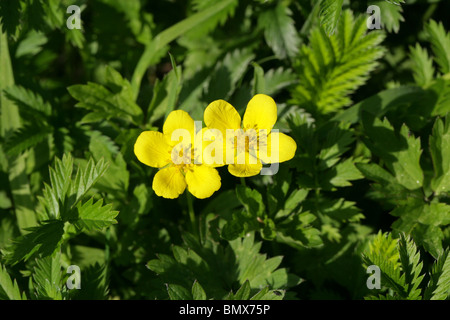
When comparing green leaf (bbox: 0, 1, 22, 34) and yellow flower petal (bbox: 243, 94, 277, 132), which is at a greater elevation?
green leaf (bbox: 0, 1, 22, 34)

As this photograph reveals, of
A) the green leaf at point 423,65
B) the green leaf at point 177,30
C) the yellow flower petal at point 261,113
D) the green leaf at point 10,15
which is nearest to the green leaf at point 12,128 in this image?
the green leaf at point 10,15

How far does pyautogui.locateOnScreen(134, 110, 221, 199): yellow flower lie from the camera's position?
73.0 inches

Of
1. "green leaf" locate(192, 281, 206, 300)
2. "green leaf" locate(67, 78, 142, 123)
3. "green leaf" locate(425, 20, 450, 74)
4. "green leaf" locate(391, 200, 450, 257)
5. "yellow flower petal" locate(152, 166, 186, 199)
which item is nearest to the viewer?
"yellow flower petal" locate(152, 166, 186, 199)

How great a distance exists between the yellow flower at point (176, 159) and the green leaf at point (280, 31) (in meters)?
0.99

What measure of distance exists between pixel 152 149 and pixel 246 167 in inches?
16.1

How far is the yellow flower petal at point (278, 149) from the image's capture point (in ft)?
6.11

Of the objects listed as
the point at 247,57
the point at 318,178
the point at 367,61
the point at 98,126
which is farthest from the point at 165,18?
the point at 318,178

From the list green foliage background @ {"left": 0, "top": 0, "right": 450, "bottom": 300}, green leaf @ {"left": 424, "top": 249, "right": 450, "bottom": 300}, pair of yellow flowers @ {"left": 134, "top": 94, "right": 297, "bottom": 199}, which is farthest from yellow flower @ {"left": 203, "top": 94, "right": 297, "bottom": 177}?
green leaf @ {"left": 424, "top": 249, "right": 450, "bottom": 300}

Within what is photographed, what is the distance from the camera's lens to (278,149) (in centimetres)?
188

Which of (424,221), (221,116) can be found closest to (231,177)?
(221,116)

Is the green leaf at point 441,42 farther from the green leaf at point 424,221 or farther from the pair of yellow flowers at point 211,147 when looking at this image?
the pair of yellow flowers at point 211,147

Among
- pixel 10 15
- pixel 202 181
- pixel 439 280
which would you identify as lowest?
pixel 439 280

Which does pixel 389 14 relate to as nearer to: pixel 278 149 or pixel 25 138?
pixel 278 149

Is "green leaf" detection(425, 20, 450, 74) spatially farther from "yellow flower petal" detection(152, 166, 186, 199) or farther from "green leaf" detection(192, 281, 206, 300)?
"green leaf" detection(192, 281, 206, 300)
